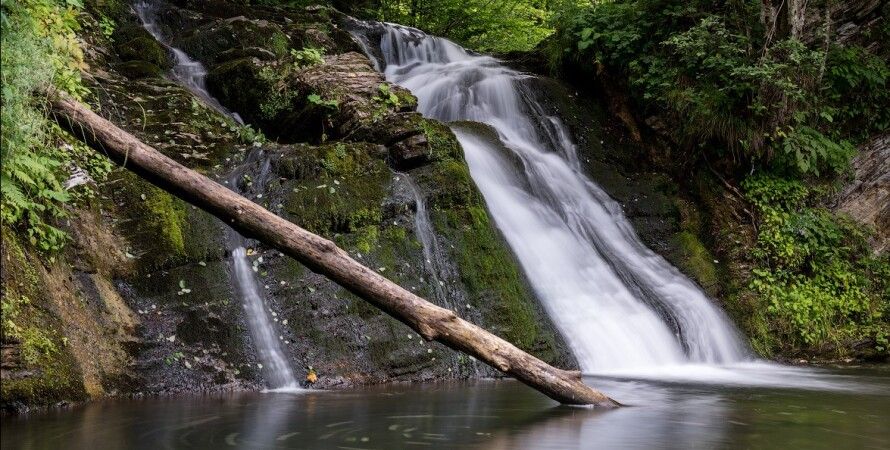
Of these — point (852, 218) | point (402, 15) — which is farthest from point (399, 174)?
point (402, 15)

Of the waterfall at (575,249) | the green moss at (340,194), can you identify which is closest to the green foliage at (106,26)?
the green moss at (340,194)

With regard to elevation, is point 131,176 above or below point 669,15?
below

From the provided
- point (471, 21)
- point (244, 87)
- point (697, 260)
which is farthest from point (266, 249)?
point (471, 21)

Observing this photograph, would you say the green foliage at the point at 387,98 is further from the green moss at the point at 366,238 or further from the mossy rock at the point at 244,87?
the green moss at the point at 366,238

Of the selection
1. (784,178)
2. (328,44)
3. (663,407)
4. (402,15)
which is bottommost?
(663,407)

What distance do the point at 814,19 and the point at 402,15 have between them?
8972 millimetres

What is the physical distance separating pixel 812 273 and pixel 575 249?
3.42 m

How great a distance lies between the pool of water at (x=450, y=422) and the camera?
4449 mm

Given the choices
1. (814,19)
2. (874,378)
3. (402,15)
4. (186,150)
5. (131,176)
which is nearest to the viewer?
(131,176)

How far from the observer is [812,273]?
34.8ft

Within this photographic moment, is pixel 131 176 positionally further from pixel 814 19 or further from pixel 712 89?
pixel 814 19

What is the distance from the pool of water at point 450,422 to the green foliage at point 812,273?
12.1ft

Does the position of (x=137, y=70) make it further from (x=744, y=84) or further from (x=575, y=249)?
(x=744, y=84)

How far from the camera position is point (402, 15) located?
17812mm
